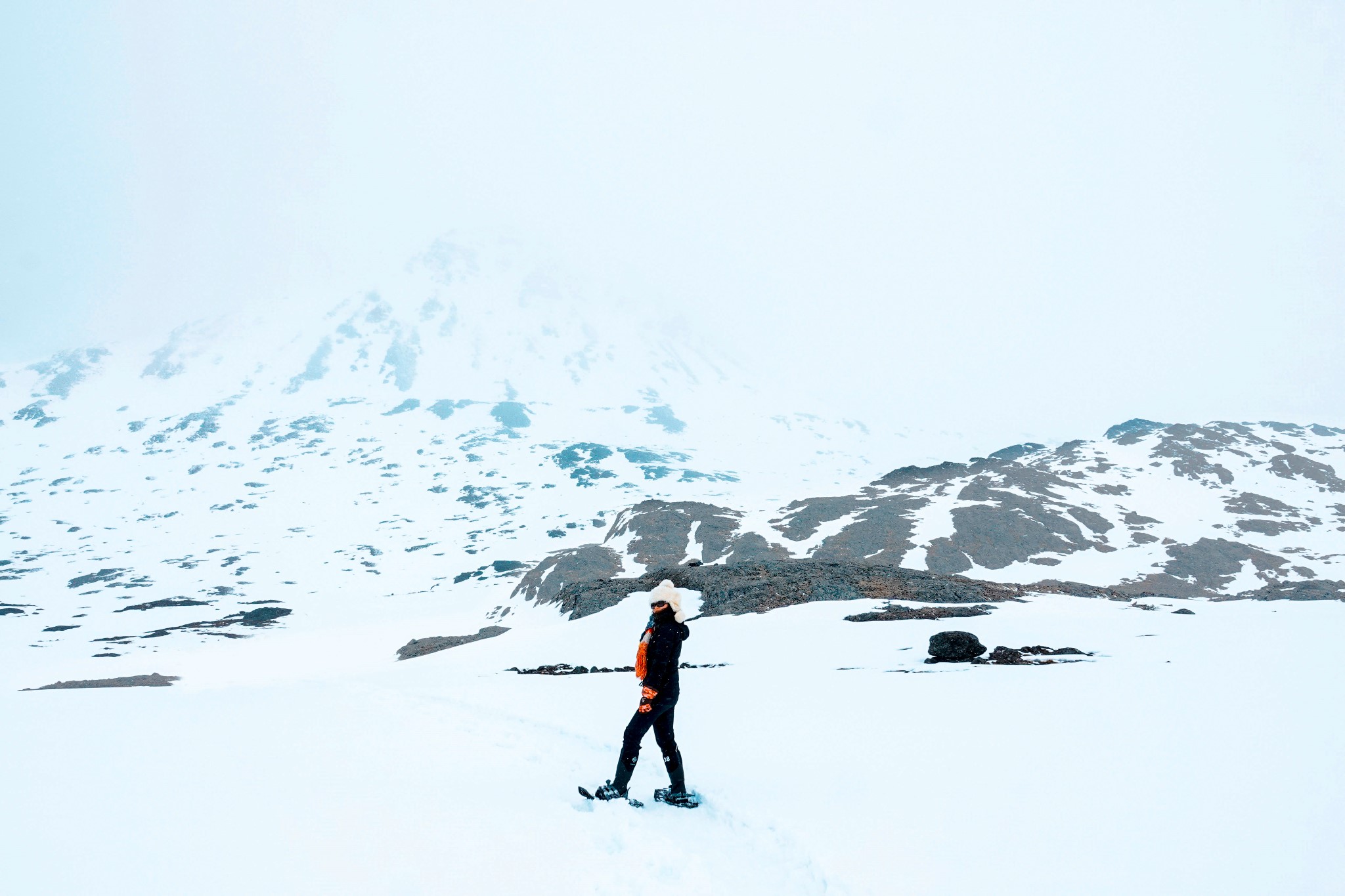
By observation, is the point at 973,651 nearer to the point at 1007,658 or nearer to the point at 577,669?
the point at 1007,658

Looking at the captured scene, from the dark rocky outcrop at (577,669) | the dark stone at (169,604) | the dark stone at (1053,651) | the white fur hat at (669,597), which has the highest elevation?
the white fur hat at (669,597)

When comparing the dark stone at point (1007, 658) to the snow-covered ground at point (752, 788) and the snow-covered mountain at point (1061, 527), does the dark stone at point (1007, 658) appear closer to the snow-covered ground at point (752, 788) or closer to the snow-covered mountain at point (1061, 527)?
the snow-covered ground at point (752, 788)

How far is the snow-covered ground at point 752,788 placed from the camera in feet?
16.8

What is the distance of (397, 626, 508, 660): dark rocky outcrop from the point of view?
143ft

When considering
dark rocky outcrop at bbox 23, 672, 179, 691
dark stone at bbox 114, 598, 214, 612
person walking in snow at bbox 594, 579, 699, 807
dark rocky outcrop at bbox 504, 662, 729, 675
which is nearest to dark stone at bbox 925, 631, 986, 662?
dark rocky outcrop at bbox 504, 662, 729, 675

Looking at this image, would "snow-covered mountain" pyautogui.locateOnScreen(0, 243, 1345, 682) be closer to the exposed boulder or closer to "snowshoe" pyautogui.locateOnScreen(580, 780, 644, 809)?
the exposed boulder

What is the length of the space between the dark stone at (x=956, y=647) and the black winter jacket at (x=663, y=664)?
11.1 m

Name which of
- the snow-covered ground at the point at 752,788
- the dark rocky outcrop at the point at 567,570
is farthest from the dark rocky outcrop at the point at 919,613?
the dark rocky outcrop at the point at 567,570

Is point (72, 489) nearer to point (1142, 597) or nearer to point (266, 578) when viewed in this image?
point (266, 578)

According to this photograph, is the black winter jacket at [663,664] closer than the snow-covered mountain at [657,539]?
Yes

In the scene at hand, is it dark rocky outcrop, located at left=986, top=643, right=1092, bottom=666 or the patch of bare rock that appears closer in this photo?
dark rocky outcrop, located at left=986, top=643, right=1092, bottom=666

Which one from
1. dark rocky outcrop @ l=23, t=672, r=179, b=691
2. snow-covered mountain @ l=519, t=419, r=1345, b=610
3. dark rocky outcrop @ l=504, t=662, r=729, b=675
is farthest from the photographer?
snow-covered mountain @ l=519, t=419, r=1345, b=610

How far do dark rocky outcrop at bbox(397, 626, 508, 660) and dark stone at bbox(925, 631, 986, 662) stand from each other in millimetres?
32397

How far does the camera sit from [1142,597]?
34250 mm
